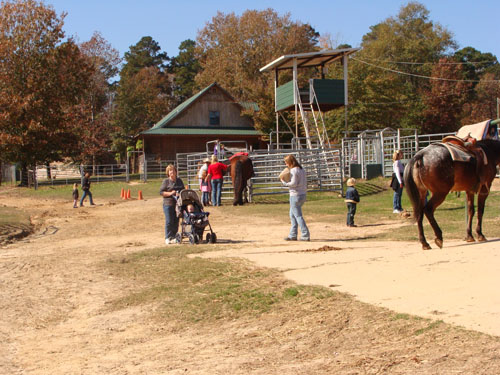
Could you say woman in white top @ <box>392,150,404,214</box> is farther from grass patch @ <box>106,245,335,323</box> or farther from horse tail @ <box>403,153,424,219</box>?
grass patch @ <box>106,245,335,323</box>

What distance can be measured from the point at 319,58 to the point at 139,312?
85.2ft

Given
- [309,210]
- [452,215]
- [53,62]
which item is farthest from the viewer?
[53,62]

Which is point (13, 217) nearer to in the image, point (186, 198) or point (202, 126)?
point (186, 198)

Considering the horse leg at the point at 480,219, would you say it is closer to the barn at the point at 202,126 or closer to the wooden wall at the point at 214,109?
the barn at the point at 202,126

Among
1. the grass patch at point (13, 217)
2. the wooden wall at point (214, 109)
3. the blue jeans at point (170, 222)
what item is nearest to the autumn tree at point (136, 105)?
the wooden wall at point (214, 109)

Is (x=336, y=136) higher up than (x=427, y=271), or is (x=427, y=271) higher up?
(x=336, y=136)

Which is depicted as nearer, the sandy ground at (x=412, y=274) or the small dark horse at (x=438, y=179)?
the sandy ground at (x=412, y=274)

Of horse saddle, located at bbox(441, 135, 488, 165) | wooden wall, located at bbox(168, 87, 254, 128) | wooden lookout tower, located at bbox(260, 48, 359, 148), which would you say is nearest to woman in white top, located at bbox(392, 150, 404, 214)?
horse saddle, located at bbox(441, 135, 488, 165)

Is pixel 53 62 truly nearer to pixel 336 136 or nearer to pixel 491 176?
pixel 336 136

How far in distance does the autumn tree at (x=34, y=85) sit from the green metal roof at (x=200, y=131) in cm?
782

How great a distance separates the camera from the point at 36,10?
43.8m

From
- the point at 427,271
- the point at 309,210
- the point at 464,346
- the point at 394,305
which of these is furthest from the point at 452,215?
the point at 464,346

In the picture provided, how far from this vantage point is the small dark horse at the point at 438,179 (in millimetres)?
9711

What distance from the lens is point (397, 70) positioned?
61.4 meters
